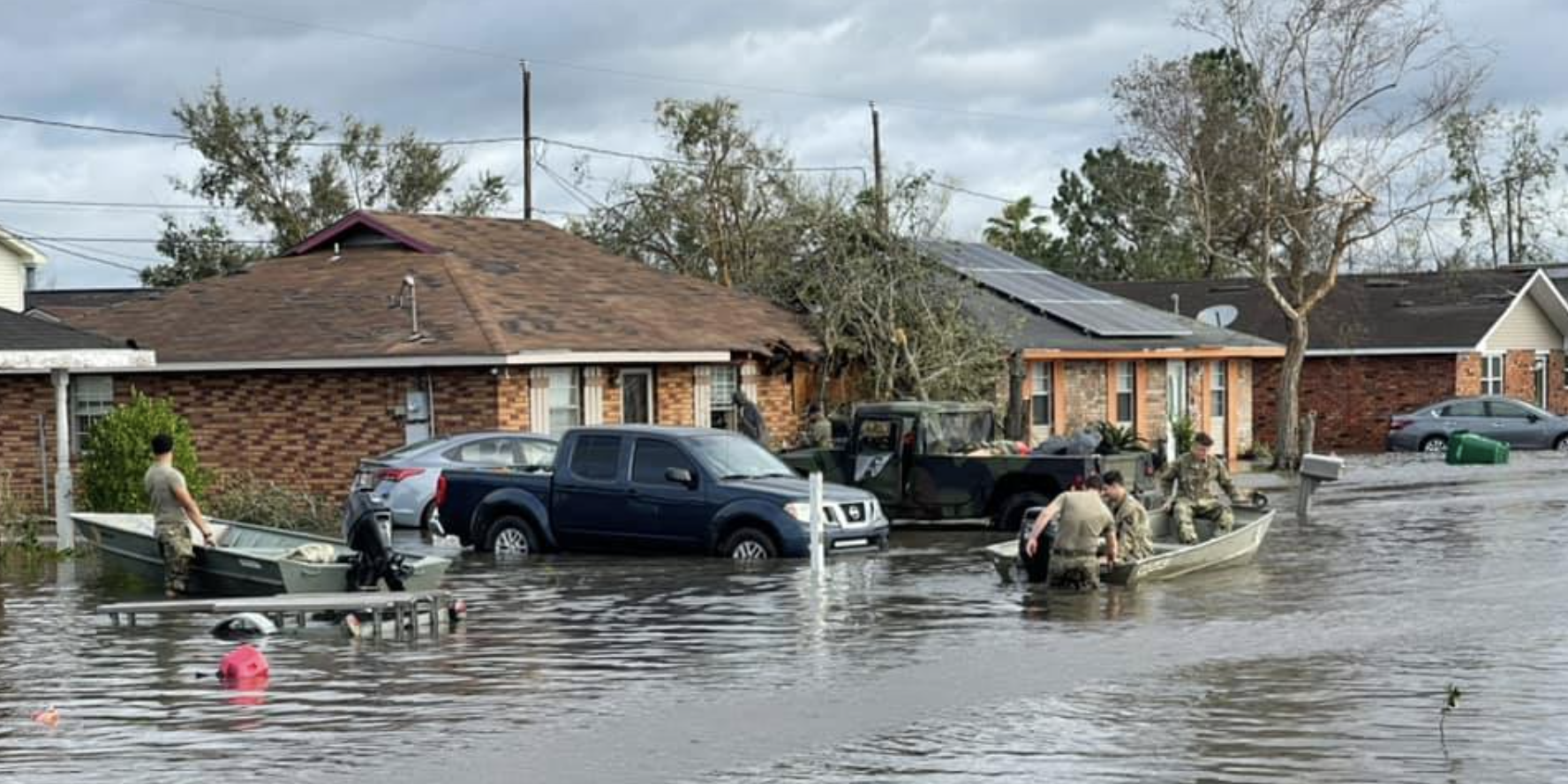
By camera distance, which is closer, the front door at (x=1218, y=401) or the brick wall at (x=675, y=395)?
the brick wall at (x=675, y=395)

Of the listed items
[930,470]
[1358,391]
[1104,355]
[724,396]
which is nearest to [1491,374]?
[1358,391]

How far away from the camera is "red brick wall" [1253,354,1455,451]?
2317 inches

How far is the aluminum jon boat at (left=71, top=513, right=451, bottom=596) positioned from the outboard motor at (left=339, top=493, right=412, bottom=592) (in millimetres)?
153

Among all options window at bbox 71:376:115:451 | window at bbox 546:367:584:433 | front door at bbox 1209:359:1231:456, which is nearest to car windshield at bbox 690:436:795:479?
window at bbox 546:367:584:433

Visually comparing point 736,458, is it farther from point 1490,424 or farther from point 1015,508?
point 1490,424

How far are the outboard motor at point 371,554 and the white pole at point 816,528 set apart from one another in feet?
15.5

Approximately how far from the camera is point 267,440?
34844 mm

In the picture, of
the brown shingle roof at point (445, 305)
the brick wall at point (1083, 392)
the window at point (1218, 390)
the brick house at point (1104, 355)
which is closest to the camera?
the brown shingle roof at point (445, 305)

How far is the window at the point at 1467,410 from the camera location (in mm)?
53344

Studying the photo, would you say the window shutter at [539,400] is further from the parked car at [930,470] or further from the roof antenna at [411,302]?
the parked car at [930,470]

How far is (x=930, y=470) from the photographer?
30.0 meters

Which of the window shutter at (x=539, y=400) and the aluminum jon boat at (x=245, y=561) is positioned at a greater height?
Answer: the window shutter at (x=539, y=400)

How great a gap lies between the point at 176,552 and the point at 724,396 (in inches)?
677

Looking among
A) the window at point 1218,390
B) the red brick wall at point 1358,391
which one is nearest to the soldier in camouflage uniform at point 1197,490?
the window at point 1218,390
